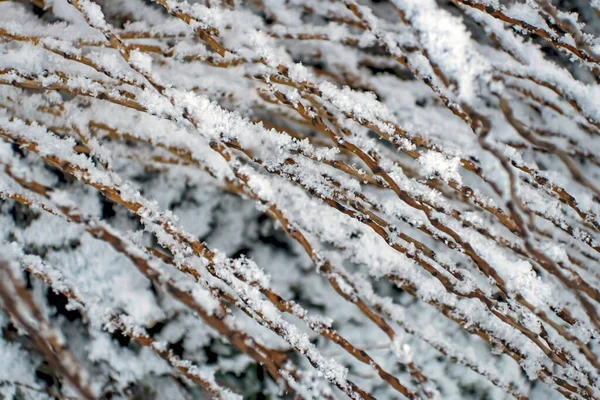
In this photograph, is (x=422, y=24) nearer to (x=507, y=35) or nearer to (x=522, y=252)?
(x=507, y=35)

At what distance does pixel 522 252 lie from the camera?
487 mm

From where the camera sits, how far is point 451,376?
56cm

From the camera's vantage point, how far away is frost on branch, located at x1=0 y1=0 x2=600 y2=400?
0.47 meters

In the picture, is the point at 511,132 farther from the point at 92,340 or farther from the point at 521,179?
the point at 92,340

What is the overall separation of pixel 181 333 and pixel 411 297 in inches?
9.9

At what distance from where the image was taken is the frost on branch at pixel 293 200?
1.54ft

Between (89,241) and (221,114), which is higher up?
(221,114)

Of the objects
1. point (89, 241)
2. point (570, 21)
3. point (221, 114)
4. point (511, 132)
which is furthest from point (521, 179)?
point (89, 241)

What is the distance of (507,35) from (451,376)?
38 cm

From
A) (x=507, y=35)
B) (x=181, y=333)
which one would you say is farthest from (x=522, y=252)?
(x=181, y=333)

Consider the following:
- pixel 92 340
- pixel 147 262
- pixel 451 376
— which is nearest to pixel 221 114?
pixel 147 262

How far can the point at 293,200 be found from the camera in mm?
508

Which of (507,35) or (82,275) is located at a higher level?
(507,35)

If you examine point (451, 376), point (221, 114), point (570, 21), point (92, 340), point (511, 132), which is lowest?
point (92, 340)
